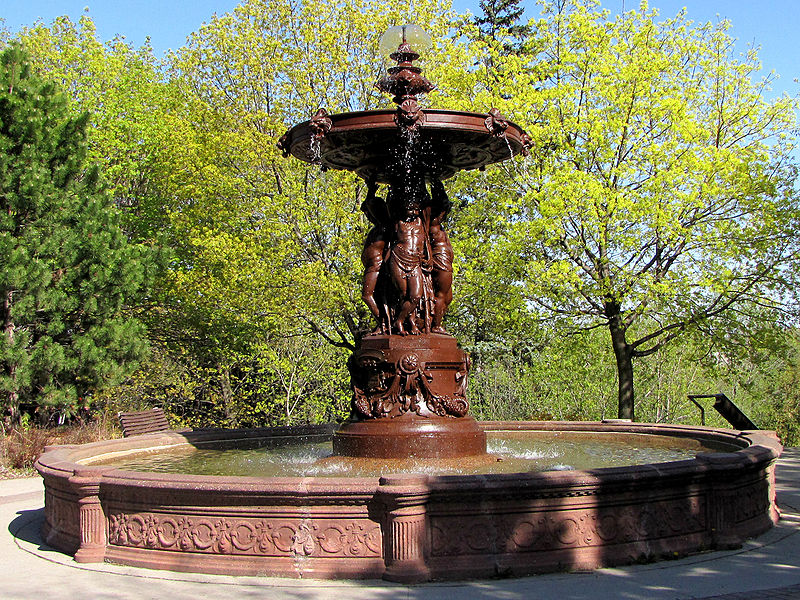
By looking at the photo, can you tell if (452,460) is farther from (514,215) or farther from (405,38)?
(514,215)

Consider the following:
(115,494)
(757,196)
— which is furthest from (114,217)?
(757,196)

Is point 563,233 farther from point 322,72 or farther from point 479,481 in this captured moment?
point 479,481

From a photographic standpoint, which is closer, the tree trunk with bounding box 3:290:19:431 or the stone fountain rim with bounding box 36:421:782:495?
the stone fountain rim with bounding box 36:421:782:495

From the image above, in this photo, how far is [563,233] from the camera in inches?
787

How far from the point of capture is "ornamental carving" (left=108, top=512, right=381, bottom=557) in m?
6.51

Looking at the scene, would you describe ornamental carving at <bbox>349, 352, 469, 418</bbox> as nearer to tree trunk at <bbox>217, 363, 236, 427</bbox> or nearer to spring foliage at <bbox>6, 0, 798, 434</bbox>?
spring foliage at <bbox>6, 0, 798, 434</bbox>

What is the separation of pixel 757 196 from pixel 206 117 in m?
14.6

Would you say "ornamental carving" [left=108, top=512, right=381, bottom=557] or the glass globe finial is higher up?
the glass globe finial

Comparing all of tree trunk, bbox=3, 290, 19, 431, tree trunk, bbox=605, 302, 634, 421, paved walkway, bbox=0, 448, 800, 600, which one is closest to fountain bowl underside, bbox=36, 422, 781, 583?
paved walkway, bbox=0, 448, 800, 600

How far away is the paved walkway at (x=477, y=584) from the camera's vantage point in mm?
5922

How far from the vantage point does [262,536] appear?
21.7 feet

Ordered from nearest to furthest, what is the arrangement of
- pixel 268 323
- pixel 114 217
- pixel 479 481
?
pixel 479 481 → pixel 114 217 → pixel 268 323

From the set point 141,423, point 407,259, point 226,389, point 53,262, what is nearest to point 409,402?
point 407,259

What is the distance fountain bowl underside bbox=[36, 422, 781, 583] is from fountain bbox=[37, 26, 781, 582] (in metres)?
0.01
